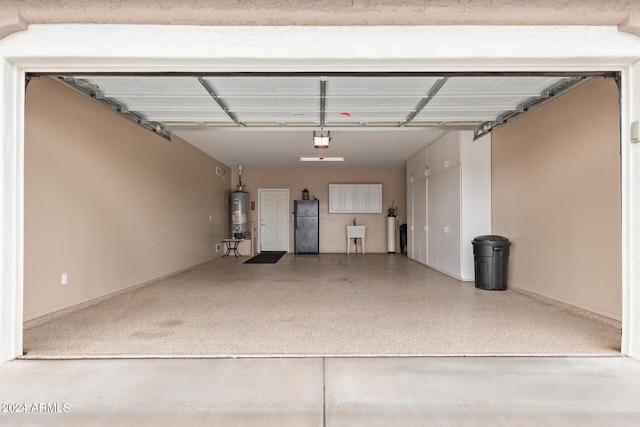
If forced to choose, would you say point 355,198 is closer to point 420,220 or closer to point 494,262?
point 420,220

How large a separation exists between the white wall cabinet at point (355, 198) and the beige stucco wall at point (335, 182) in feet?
0.62

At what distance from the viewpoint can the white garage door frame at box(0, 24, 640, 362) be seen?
7.49ft

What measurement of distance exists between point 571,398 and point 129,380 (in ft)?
8.52

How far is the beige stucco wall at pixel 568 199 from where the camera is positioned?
315 cm

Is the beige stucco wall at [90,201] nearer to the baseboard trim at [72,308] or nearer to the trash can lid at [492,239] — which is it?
the baseboard trim at [72,308]

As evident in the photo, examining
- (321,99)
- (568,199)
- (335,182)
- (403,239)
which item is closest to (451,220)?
(568,199)

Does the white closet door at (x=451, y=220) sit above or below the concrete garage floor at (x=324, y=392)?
above

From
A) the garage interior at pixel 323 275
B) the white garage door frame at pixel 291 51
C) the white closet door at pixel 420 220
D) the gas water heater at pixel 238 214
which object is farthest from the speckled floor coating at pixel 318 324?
the gas water heater at pixel 238 214

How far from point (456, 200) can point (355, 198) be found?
16.6 ft

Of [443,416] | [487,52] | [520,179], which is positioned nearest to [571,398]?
[443,416]

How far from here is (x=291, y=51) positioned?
2.32 m

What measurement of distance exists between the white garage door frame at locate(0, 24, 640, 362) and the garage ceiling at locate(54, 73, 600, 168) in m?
0.27

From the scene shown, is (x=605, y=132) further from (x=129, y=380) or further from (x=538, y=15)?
(x=129, y=380)

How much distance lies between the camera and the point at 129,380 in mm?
2014
